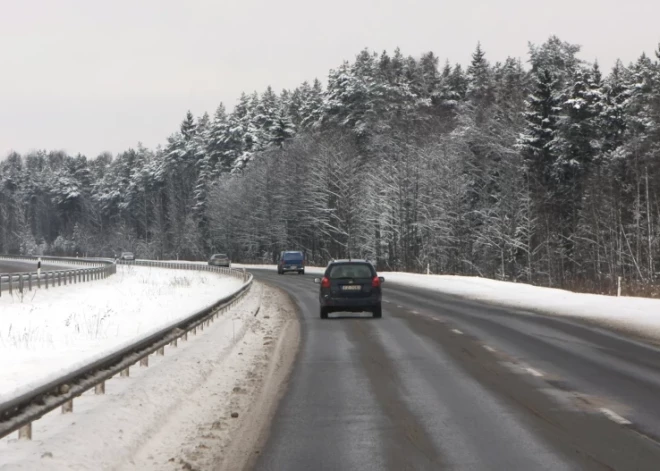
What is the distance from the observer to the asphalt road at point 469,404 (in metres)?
7.56

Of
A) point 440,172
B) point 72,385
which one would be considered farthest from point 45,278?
point 72,385

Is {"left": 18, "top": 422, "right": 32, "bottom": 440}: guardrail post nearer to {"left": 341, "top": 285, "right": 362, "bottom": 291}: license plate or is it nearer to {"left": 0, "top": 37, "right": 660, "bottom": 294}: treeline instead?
{"left": 341, "top": 285, "right": 362, "bottom": 291}: license plate

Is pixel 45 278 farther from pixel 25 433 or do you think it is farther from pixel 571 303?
pixel 25 433

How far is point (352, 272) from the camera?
969 inches

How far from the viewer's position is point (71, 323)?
88.3ft

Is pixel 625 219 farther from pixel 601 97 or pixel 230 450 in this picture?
pixel 230 450

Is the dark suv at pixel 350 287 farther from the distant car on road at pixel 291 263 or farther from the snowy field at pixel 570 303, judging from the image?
the distant car on road at pixel 291 263

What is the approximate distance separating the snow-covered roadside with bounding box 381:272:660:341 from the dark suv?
590 centimetres

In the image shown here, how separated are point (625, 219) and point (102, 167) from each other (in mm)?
147970

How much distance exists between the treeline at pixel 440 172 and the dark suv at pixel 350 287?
14.7 m

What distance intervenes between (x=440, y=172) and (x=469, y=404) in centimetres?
6015

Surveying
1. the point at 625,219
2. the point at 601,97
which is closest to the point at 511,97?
the point at 601,97

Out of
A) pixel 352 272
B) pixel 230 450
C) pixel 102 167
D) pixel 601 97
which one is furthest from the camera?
pixel 102 167

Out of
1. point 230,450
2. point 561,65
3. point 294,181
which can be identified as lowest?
Answer: point 230,450
